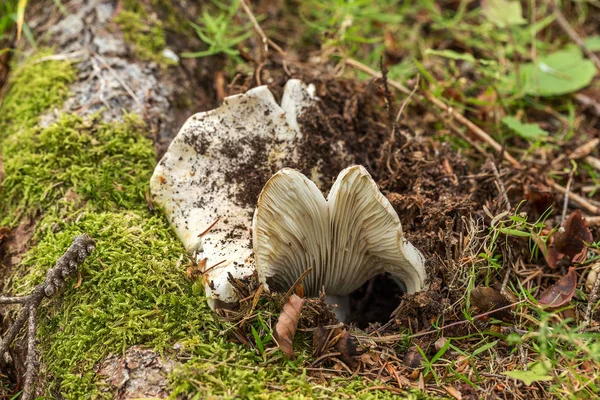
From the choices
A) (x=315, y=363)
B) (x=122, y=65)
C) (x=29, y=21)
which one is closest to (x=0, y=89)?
(x=29, y=21)

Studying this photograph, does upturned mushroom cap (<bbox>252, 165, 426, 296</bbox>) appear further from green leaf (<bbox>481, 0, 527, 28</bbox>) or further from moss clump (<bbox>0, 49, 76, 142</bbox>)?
green leaf (<bbox>481, 0, 527, 28</bbox>)

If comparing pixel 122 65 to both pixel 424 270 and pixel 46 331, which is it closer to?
pixel 46 331

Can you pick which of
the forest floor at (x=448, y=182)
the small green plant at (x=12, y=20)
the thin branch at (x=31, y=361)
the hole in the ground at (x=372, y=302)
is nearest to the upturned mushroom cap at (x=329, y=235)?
the forest floor at (x=448, y=182)

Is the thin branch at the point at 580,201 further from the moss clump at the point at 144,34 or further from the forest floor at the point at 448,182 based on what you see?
the moss clump at the point at 144,34

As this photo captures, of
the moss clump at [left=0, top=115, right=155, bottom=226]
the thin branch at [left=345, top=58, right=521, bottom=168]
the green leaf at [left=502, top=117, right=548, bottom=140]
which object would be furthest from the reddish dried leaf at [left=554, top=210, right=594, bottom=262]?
the moss clump at [left=0, top=115, right=155, bottom=226]

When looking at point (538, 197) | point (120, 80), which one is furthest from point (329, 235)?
point (120, 80)
